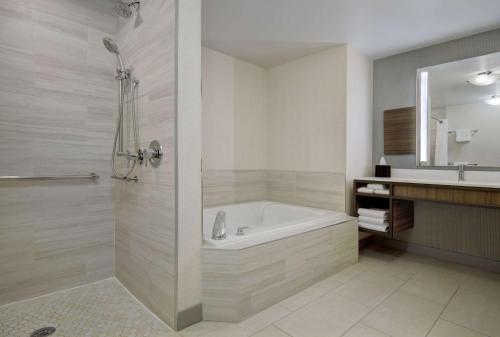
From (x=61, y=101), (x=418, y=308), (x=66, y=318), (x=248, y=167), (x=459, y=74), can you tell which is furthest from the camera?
Result: (x=248, y=167)

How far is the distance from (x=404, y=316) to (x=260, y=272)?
0.95 meters

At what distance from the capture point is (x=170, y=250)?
5.02 ft

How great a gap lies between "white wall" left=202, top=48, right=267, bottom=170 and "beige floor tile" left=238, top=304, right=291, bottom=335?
157 centimetres

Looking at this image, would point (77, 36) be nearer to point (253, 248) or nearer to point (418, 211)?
point (253, 248)

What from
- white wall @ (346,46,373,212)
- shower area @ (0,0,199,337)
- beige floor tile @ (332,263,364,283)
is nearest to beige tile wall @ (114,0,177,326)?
shower area @ (0,0,199,337)

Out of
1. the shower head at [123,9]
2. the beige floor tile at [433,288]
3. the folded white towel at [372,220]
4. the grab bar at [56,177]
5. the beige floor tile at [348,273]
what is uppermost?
the shower head at [123,9]

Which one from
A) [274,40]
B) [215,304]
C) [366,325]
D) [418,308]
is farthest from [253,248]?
[274,40]

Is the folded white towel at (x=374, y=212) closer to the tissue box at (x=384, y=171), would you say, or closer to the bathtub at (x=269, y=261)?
the bathtub at (x=269, y=261)

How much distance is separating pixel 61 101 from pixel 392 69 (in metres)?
3.22

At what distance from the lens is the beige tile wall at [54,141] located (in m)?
1.79

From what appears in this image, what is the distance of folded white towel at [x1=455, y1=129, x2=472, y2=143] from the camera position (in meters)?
A: 2.45

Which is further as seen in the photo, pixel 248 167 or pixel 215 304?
pixel 248 167

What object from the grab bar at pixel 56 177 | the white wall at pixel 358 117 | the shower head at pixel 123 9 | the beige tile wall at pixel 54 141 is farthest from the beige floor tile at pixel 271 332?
the shower head at pixel 123 9

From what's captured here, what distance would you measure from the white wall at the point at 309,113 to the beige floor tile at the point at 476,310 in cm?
138
